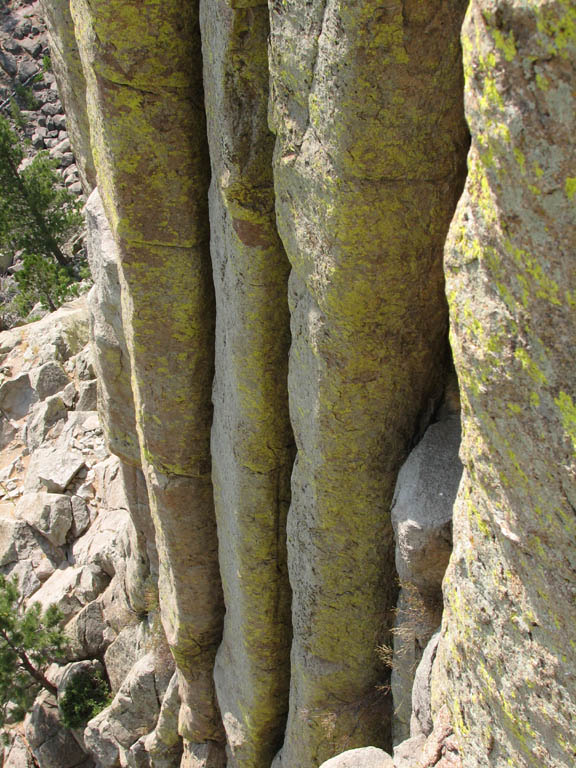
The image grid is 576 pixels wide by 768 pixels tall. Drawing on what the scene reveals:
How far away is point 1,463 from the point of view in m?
25.8

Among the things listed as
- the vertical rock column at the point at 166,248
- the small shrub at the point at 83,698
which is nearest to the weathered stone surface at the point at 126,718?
the small shrub at the point at 83,698

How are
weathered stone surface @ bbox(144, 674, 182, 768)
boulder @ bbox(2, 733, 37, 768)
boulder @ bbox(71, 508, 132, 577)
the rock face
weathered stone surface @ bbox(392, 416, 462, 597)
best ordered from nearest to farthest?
the rock face
weathered stone surface @ bbox(392, 416, 462, 597)
weathered stone surface @ bbox(144, 674, 182, 768)
boulder @ bbox(71, 508, 132, 577)
boulder @ bbox(2, 733, 37, 768)

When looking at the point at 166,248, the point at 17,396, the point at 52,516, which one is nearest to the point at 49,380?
the point at 17,396

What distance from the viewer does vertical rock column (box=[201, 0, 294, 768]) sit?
27.3ft

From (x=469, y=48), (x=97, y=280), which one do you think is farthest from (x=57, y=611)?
(x=469, y=48)

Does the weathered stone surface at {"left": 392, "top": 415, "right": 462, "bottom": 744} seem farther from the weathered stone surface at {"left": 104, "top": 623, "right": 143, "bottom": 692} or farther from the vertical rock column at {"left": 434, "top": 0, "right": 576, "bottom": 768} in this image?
the weathered stone surface at {"left": 104, "top": 623, "right": 143, "bottom": 692}

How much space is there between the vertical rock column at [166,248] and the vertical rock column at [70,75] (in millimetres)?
4395

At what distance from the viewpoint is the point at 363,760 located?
7.60m

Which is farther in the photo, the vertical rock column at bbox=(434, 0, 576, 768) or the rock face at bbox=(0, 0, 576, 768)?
the rock face at bbox=(0, 0, 576, 768)

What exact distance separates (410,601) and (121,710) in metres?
12.1

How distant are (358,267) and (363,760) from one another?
4861 mm

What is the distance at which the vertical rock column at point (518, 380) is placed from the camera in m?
3.94

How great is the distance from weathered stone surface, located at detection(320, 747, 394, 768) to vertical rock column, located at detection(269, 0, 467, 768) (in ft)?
7.61

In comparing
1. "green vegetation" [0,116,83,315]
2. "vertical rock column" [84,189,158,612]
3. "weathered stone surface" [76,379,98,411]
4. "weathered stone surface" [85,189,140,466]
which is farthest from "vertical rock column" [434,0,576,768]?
"green vegetation" [0,116,83,315]
